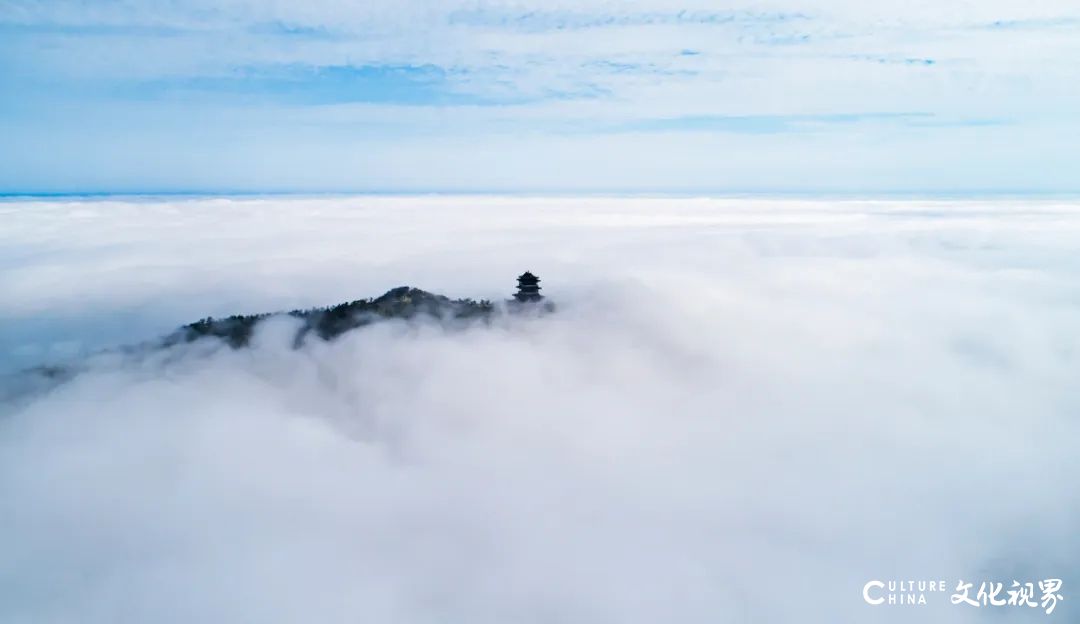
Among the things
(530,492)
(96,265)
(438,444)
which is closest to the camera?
(530,492)

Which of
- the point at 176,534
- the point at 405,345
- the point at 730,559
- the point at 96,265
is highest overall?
the point at 96,265

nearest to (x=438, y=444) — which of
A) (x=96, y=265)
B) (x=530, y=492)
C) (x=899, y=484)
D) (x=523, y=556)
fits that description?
(x=530, y=492)

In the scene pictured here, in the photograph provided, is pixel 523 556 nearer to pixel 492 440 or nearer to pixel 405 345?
pixel 492 440

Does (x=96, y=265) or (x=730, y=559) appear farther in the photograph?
(x=96, y=265)

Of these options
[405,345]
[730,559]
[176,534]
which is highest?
[405,345]

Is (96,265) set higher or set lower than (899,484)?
higher

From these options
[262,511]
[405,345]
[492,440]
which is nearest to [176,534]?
[262,511]

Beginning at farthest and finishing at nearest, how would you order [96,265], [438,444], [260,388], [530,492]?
[96,265]
[260,388]
[438,444]
[530,492]

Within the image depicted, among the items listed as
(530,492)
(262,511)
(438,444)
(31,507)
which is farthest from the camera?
(438,444)

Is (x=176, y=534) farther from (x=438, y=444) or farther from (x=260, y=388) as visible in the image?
(x=260, y=388)
